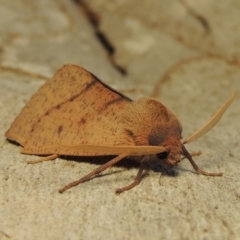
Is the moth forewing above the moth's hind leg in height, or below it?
above

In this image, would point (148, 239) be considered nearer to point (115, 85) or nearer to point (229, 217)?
point (229, 217)

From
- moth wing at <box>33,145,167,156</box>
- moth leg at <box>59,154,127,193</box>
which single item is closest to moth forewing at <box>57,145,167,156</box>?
moth wing at <box>33,145,167,156</box>

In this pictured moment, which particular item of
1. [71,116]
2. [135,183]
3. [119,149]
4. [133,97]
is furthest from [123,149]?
[133,97]

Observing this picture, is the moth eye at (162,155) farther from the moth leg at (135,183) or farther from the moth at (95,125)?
the moth leg at (135,183)

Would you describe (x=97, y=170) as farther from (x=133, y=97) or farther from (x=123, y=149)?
(x=133, y=97)

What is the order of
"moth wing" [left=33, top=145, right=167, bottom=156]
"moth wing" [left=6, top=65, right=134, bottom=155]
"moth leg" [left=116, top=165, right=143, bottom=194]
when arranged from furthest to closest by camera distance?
"moth wing" [left=6, top=65, right=134, bottom=155], "moth leg" [left=116, top=165, right=143, bottom=194], "moth wing" [left=33, top=145, right=167, bottom=156]

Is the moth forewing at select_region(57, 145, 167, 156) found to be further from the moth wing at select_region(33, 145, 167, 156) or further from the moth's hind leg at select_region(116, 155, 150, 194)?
the moth's hind leg at select_region(116, 155, 150, 194)

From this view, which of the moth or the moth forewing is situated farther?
the moth
